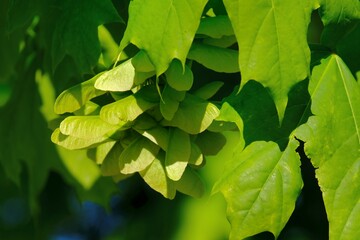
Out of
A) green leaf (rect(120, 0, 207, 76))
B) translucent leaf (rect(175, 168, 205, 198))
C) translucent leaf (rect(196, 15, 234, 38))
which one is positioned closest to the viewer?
green leaf (rect(120, 0, 207, 76))

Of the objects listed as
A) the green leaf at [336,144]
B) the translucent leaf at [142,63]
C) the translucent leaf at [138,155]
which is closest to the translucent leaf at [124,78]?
the translucent leaf at [142,63]

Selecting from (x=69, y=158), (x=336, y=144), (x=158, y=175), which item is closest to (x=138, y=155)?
(x=158, y=175)

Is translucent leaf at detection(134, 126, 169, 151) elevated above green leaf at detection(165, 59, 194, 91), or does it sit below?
below

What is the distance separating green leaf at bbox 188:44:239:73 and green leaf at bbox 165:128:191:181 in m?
0.15

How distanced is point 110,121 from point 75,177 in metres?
1.11

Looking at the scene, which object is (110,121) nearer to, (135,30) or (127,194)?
(135,30)

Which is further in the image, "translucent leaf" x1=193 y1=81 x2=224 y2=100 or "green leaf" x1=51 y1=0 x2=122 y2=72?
"green leaf" x1=51 y1=0 x2=122 y2=72

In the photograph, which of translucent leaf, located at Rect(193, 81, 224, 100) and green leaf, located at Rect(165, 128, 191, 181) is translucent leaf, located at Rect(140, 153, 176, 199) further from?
translucent leaf, located at Rect(193, 81, 224, 100)

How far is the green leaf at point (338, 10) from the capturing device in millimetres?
1760

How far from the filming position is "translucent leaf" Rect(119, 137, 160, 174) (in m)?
1.77

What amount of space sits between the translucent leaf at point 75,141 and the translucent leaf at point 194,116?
13 centimetres

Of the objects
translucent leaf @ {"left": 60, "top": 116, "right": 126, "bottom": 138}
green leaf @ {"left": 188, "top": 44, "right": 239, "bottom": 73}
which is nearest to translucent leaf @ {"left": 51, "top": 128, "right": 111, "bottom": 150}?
translucent leaf @ {"left": 60, "top": 116, "right": 126, "bottom": 138}

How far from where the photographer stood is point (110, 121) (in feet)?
5.66

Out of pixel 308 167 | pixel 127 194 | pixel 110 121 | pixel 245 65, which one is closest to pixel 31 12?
pixel 110 121
